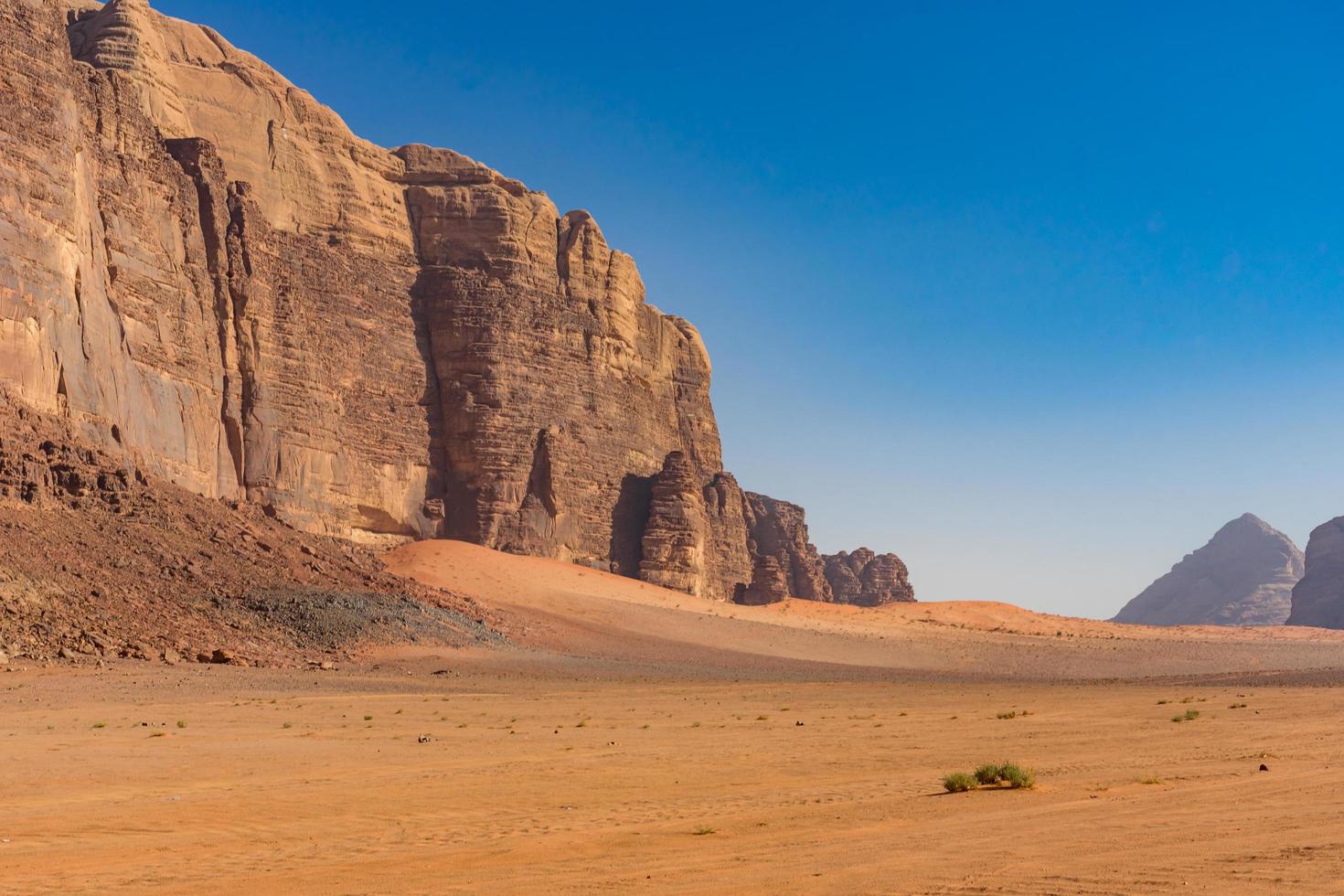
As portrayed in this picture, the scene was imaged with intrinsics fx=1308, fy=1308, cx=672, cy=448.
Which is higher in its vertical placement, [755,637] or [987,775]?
[755,637]

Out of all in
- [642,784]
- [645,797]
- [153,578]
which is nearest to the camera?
[645,797]

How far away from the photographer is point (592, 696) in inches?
1188

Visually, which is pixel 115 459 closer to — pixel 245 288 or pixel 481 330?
pixel 245 288

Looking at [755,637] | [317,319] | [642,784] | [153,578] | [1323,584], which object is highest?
[317,319]

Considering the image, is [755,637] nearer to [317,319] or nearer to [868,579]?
[317,319]

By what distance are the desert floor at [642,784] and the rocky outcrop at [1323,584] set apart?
113863mm

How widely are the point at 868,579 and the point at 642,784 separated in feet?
309

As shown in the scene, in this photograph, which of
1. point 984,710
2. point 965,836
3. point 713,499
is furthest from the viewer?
point 713,499

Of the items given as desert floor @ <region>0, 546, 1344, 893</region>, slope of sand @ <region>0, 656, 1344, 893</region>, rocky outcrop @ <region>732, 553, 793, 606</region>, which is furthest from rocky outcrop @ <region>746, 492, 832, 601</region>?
slope of sand @ <region>0, 656, 1344, 893</region>

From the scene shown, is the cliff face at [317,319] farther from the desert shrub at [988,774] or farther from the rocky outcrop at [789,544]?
the desert shrub at [988,774]

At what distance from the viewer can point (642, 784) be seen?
1507 cm

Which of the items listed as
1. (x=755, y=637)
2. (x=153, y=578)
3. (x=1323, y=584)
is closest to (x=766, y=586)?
(x=755, y=637)

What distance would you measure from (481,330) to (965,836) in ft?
197

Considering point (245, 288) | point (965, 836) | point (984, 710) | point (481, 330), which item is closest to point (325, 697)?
point (984, 710)
